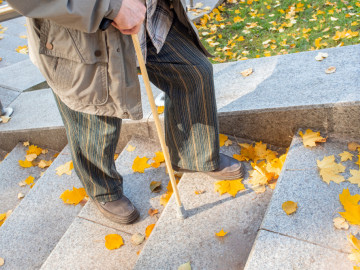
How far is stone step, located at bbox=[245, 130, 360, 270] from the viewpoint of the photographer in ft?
5.24

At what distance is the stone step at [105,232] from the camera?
2.09 metres

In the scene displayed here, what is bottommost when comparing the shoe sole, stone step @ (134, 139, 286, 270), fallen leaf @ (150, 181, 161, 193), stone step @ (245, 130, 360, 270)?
fallen leaf @ (150, 181, 161, 193)

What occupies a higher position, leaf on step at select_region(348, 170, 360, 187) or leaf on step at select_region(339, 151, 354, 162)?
leaf on step at select_region(348, 170, 360, 187)

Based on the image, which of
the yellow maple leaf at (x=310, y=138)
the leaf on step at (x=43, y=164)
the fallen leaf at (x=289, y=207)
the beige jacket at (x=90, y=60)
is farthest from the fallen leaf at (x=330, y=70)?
the leaf on step at (x=43, y=164)

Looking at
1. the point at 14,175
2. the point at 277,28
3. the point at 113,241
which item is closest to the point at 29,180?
the point at 14,175

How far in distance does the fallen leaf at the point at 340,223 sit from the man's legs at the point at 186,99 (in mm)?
755

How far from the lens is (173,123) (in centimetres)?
216

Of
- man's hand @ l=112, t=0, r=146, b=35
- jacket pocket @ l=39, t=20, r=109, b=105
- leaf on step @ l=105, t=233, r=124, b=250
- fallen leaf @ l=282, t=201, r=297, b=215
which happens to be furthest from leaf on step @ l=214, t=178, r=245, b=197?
man's hand @ l=112, t=0, r=146, b=35

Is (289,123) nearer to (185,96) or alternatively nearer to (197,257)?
(185,96)

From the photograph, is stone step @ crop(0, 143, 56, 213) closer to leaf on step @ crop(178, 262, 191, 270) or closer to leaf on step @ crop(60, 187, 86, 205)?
leaf on step @ crop(60, 187, 86, 205)

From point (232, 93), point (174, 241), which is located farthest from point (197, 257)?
point (232, 93)

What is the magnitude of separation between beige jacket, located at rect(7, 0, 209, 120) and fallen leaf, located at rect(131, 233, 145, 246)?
803mm

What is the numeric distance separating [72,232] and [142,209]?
0.45m

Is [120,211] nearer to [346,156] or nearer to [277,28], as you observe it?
[346,156]
